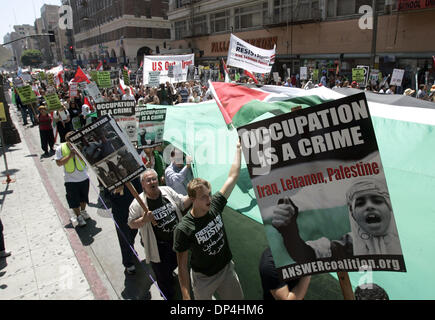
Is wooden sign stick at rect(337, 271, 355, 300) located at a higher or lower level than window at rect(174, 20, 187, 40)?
lower

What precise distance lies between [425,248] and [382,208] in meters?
0.99

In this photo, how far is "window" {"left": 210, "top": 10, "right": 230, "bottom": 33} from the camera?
3594 centimetres

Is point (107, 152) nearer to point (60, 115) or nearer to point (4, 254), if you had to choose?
point (4, 254)

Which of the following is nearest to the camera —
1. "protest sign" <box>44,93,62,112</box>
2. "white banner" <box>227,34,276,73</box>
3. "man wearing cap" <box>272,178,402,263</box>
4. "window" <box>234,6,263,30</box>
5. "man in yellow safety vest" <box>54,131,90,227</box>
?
"man wearing cap" <box>272,178,402,263</box>

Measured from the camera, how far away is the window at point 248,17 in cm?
3166

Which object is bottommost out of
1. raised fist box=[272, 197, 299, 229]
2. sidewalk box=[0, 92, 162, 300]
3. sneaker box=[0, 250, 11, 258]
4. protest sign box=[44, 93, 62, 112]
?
sidewalk box=[0, 92, 162, 300]

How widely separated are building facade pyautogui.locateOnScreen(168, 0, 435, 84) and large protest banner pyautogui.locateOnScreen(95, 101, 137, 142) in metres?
18.2

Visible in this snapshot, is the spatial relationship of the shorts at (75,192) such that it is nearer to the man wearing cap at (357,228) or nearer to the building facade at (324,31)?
the man wearing cap at (357,228)

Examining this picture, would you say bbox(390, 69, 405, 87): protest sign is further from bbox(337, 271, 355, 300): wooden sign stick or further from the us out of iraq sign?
bbox(337, 271, 355, 300): wooden sign stick

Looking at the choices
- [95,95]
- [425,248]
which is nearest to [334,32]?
[95,95]

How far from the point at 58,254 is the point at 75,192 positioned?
131 centimetres

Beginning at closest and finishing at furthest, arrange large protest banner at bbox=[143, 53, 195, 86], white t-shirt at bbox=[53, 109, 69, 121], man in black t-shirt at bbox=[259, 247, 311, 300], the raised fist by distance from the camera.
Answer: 1. the raised fist
2. man in black t-shirt at bbox=[259, 247, 311, 300]
3. white t-shirt at bbox=[53, 109, 69, 121]
4. large protest banner at bbox=[143, 53, 195, 86]

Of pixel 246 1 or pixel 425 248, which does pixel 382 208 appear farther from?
pixel 246 1

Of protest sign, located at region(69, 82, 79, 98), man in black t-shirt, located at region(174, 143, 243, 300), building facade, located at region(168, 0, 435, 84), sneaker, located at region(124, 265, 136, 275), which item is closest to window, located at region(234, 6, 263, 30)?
building facade, located at region(168, 0, 435, 84)
